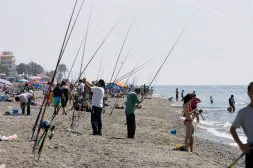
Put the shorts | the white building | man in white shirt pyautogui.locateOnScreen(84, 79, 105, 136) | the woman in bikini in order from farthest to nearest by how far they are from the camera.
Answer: the white building
the shorts
man in white shirt pyautogui.locateOnScreen(84, 79, 105, 136)
the woman in bikini

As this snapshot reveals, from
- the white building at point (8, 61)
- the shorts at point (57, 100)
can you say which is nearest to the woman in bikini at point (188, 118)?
the shorts at point (57, 100)

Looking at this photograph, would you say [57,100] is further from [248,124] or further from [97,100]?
[248,124]

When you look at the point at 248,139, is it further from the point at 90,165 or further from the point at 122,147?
the point at 122,147

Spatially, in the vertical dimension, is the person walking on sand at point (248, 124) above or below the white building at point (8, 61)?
below

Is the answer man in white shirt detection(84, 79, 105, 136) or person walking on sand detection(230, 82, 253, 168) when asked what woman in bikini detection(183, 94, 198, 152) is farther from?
person walking on sand detection(230, 82, 253, 168)

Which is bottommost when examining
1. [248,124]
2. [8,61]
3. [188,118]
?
[188,118]

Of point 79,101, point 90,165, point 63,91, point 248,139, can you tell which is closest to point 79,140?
point 90,165

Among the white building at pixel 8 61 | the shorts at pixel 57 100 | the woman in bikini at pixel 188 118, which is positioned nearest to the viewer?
→ the woman in bikini at pixel 188 118

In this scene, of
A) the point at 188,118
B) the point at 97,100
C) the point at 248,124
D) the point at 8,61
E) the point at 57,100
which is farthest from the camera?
the point at 8,61

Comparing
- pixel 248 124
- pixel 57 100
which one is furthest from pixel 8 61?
pixel 248 124

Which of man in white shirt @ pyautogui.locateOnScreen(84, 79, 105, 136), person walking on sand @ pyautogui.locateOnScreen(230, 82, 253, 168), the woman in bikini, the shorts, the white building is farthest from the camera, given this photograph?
the white building

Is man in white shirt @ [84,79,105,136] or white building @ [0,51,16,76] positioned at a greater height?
white building @ [0,51,16,76]

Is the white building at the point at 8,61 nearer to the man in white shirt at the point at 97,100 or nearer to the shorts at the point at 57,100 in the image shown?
the shorts at the point at 57,100

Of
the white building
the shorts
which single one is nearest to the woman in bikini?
the shorts
